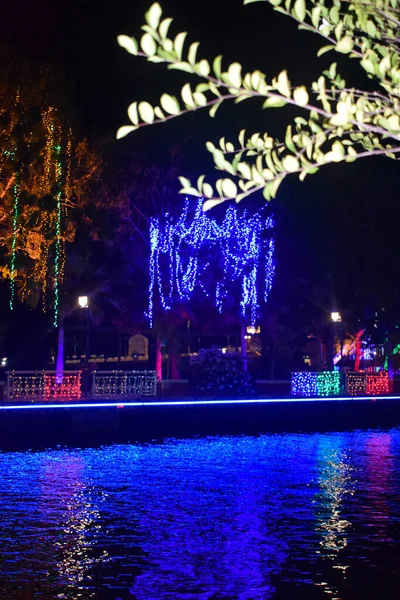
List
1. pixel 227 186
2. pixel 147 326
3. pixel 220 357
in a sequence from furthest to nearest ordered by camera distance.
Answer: pixel 147 326, pixel 220 357, pixel 227 186

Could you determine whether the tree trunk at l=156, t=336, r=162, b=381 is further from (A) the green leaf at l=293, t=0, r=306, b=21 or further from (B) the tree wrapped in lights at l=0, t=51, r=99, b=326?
(A) the green leaf at l=293, t=0, r=306, b=21

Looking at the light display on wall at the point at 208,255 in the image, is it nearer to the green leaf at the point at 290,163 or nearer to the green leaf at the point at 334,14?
the green leaf at the point at 334,14

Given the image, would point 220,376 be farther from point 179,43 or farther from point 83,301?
point 179,43

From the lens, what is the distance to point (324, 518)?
1783cm

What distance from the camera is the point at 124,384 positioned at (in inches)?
1359

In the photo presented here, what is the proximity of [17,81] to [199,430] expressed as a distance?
12.2 m

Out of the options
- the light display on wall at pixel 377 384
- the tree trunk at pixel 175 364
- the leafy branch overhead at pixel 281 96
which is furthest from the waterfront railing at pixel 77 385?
the leafy branch overhead at pixel 281 96

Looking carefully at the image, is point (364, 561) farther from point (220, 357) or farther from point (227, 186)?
point (220, 357)

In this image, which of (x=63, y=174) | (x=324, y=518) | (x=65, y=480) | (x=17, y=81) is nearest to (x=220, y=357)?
(x=63, y=174)

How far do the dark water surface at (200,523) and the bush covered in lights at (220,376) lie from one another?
8614 millimetres

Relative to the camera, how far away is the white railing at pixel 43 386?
32875mm

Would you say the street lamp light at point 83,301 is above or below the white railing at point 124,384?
above

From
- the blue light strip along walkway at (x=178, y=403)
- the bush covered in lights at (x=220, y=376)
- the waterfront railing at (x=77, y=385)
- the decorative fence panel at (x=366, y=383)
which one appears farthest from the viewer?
the decorative fence panel at (x=366, y=383)

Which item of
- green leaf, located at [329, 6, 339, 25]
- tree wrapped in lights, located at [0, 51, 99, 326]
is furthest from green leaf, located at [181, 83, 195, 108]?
tree wrapped in lights, located at [0, 51, 99, 326]
